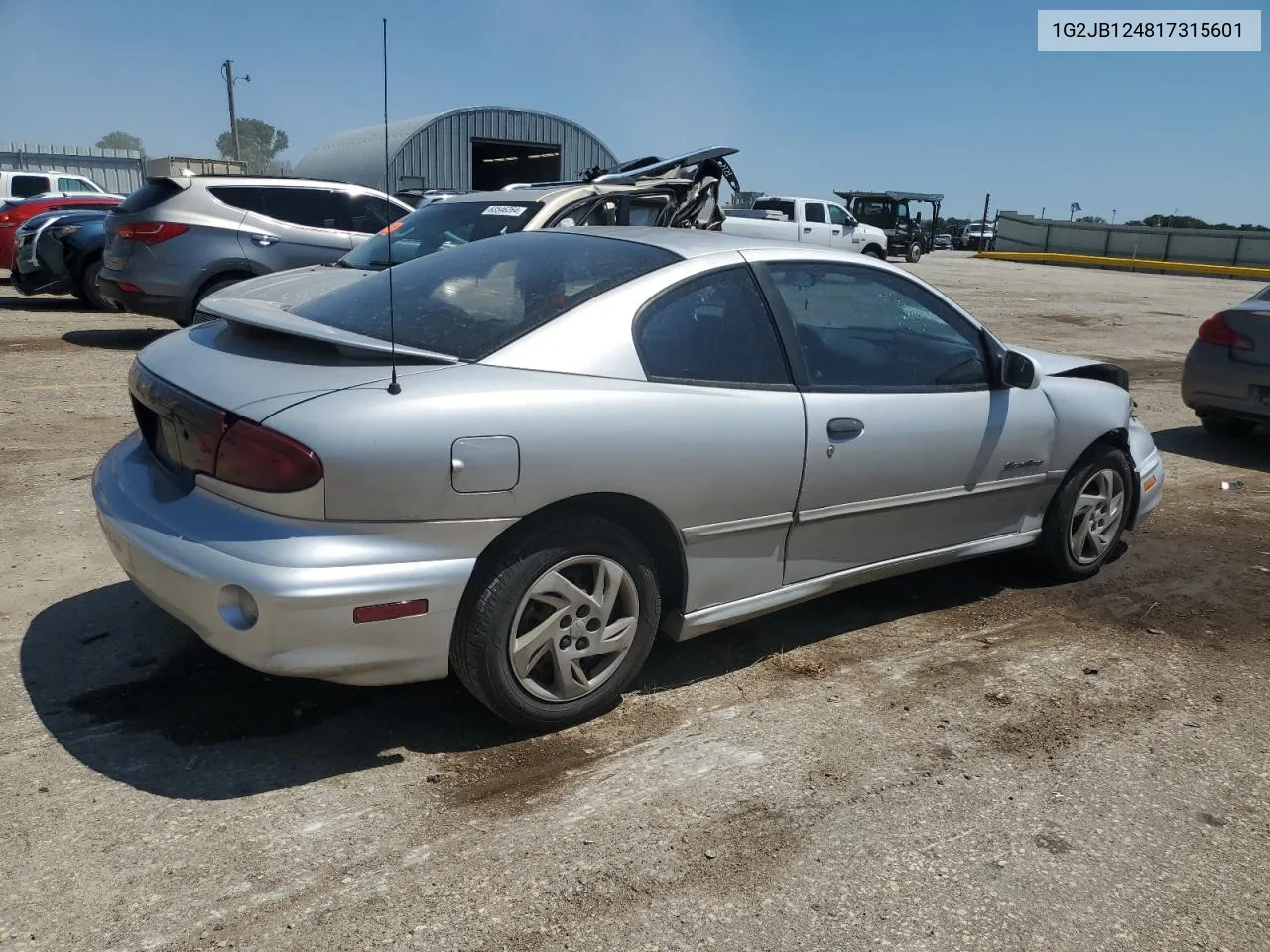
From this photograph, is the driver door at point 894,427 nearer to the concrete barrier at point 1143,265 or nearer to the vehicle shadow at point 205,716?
the vehicle shadow at point 205,716

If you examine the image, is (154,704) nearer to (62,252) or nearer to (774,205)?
(62,252)

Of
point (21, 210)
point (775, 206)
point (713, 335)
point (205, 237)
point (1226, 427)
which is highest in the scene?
point (775, 206)

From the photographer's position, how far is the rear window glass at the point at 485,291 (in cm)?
322

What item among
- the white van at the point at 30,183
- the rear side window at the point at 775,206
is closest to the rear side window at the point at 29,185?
the white van at the point at 30,183

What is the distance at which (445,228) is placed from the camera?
7738mm

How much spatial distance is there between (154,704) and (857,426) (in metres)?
2.46

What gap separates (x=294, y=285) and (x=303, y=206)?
4.13m

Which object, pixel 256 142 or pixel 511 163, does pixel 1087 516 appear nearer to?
pixel 511 163

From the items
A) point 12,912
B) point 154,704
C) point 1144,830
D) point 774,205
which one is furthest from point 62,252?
point 774,205

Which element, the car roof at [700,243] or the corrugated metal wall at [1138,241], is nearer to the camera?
the car roof at [700,243]

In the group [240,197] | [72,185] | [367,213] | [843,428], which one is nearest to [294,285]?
[240,197]

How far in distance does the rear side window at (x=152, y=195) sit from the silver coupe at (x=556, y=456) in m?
6.81

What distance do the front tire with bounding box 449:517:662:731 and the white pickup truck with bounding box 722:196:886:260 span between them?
21279 millimetres

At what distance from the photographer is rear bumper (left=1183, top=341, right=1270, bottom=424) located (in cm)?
745
